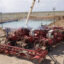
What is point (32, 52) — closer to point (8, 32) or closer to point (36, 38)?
point (36, 38)

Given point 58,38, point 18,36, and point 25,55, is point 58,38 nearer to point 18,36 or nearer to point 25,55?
point 18,36

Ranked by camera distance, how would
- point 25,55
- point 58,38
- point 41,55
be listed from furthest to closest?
point 58,38 → point 25,55 → point 41,55

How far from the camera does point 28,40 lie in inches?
581

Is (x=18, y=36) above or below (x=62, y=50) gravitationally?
above

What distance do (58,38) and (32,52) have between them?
5405 millimetres

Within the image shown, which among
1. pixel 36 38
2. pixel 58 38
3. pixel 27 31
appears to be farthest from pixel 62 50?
pixel 27 31

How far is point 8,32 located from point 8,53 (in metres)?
3.46

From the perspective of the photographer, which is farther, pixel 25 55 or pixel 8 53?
pixel 8 53

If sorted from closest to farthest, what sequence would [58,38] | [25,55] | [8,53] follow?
[25,55]
[8,53]
[58,38]

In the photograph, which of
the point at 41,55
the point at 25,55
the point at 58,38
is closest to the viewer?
the point at 41,55

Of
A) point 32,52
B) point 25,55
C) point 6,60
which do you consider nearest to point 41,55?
point 32,52

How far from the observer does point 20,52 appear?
39.3 ft

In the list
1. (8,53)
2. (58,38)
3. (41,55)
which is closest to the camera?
(41,55)

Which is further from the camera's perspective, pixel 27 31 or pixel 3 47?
pixel 27 31
